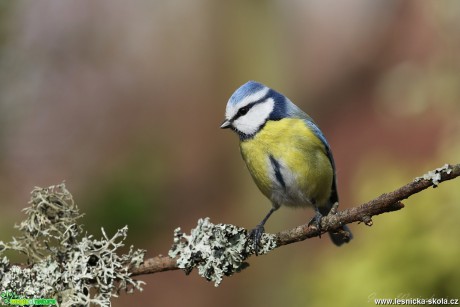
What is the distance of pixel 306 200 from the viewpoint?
81.2 inches

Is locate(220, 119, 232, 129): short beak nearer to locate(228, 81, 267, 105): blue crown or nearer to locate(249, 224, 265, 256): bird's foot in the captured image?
locate(228, 81, 267, 105): blue crown

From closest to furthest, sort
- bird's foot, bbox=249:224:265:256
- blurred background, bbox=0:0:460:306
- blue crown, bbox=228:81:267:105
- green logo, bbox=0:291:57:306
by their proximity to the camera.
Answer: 1. green logo, bbox=0:291:57:306
2. bird's foot, bbox=249:224:265:256
3. blue crown, bbox=228:81:267:105
4. blurred background, bbox=0:0:460:306

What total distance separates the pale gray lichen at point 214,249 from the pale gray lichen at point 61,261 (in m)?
0.10

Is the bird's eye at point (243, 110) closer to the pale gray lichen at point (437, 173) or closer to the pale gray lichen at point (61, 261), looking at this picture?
the pale gray lichen at point (61, 261)

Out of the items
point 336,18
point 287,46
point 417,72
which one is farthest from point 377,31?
point 417,72

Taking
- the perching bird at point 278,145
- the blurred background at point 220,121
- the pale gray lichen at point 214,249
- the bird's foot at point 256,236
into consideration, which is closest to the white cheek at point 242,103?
the perching bird at point 278,145

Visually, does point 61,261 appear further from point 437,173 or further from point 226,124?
point 437,173

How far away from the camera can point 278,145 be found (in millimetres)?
1943

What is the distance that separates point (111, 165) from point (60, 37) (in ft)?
3.25

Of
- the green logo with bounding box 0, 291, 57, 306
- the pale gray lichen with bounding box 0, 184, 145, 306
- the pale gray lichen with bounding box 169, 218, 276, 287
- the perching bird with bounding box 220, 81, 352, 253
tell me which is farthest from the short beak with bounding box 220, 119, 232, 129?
the green logo with bounding box 0, 291, 57, 306

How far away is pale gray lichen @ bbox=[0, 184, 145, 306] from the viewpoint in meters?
1.38

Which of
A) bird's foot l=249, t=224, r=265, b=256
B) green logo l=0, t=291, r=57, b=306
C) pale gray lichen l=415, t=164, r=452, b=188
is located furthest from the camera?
bird's foot l=249, t=224, r=265, b=256

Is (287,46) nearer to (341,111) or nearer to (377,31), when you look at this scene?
(341,111)

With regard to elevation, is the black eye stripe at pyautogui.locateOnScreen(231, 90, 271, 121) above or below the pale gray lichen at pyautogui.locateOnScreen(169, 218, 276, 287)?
above
